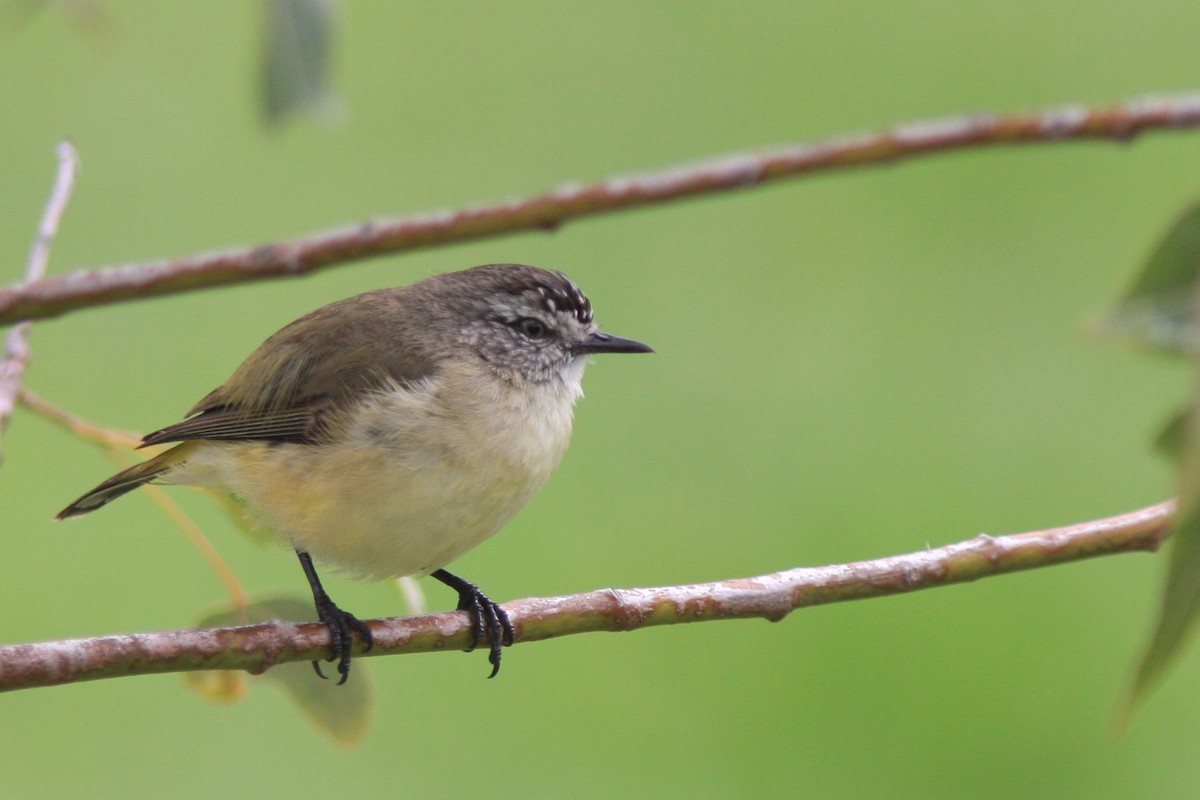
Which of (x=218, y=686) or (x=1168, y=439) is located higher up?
(x=1168, y=439)

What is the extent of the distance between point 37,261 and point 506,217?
1.25m

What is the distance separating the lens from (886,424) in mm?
6000

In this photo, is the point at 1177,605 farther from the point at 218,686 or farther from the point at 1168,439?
the point at 218,686

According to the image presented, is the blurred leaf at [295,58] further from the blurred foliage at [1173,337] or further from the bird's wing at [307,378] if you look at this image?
the blurred foliage at [1173,337]

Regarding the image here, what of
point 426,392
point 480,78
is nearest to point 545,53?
point 480,78

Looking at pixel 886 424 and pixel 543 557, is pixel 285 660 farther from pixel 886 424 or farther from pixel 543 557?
pixel 886 424

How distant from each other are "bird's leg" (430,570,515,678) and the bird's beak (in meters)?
0.67

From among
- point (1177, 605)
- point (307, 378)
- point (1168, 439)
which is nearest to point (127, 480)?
point (307, 378)

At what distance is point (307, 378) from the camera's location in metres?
3.08

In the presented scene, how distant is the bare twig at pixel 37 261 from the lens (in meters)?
2.40

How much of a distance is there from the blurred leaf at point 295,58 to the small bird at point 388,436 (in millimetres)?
899

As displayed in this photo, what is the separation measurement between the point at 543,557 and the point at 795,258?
2052mm

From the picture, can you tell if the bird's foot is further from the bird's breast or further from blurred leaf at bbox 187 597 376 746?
the bird's breast

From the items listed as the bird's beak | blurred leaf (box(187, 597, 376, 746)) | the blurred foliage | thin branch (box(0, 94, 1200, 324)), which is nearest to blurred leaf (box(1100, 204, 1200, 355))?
the blurred foliage
